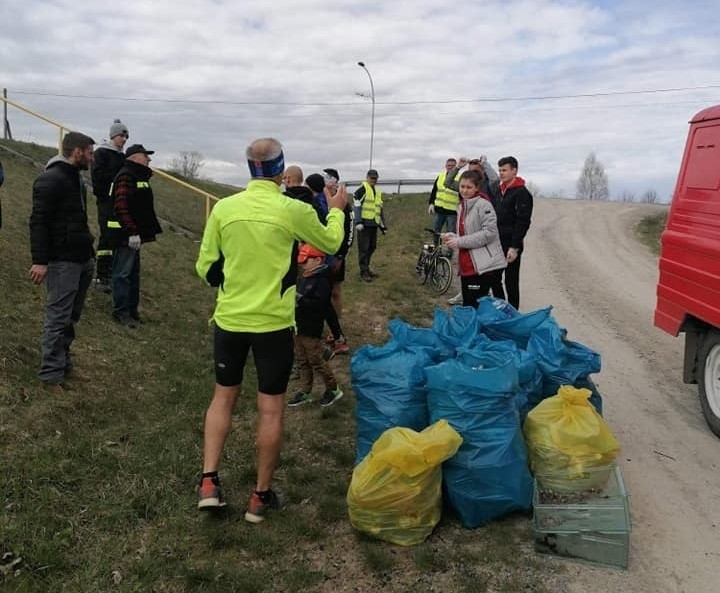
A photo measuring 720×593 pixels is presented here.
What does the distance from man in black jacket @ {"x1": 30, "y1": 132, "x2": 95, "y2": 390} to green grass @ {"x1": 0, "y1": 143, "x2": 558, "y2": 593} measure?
301 millimetres

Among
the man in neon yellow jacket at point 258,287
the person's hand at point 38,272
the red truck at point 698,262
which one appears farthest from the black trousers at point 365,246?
the man in neon yellow jacket at point 258,287

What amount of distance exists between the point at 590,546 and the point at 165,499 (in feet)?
7.40

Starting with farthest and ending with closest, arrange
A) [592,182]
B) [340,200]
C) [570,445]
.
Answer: [592,182] < [340,200] < [570,445]

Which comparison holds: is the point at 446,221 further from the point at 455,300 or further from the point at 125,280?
the point at 125,280

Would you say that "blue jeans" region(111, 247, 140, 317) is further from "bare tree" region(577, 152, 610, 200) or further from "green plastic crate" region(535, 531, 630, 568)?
"bare tree" region(577, 152, 610, 200)

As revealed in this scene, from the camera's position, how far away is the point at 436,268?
941 cm

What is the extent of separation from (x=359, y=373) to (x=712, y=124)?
331 cm

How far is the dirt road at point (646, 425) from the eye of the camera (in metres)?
2.90

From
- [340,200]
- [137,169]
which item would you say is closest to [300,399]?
[340,200]

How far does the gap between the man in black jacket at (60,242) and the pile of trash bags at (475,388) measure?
227cm

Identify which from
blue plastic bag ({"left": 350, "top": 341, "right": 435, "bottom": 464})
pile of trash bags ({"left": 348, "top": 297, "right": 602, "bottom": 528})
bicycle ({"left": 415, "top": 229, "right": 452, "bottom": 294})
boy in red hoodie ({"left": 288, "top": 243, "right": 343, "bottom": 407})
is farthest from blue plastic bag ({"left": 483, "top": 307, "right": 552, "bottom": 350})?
bicycle ({"left": 415, "top": 229, "right": 452, "bottom": 294})

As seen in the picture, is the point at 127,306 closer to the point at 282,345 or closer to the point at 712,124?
the point at 282,345

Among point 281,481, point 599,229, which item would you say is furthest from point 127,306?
point 599,229

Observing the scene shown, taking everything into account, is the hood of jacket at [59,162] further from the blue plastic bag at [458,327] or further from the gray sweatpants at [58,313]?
the blue plastic bag at [458,327]
